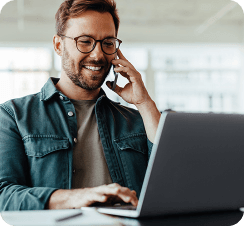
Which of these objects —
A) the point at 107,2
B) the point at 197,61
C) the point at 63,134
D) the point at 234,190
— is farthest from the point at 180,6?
the point at 234,190

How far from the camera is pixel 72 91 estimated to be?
1566 millimetres

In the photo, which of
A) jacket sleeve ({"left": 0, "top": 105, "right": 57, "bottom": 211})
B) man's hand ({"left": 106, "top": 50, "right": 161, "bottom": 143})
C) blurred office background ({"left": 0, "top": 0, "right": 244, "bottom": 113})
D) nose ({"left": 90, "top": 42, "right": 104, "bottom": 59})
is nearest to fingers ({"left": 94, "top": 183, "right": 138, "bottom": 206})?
jacket sleeve ({"left": 0, "top": 105, "right": 57, "bottom": 211})

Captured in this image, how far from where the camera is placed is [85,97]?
5.20 ft

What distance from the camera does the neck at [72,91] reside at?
61.6 inches

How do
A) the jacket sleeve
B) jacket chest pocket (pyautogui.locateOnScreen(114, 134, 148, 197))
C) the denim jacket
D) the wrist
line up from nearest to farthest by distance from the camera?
the jacket sleeve
the denim jacket
jacket chest pocket (pyautogui.locateOnScreen(114, 134, 148, 197))
the wrist

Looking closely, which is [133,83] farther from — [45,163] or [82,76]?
[45,163]

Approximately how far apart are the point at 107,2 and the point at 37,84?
18.8ft

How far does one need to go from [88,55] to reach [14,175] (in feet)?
1.99

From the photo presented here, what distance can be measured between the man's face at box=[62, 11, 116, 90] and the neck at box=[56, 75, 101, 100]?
3cm

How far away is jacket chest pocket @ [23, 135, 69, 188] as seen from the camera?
1.29 meters

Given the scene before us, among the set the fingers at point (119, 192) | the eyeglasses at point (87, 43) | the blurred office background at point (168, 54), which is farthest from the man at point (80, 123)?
the blurred office background at point (168, 54)

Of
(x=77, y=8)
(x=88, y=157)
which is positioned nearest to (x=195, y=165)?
(x=88, y=157)

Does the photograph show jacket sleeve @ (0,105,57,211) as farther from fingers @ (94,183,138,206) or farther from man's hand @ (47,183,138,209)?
fingers @ (94,183,138,206)

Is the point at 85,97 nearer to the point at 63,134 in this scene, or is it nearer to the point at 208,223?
the point at 63,134
